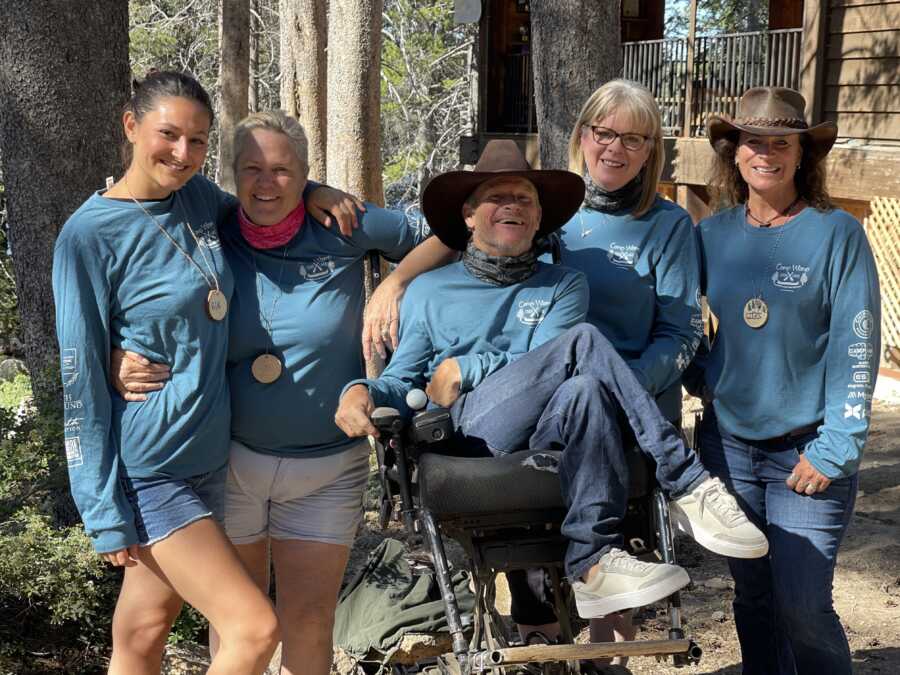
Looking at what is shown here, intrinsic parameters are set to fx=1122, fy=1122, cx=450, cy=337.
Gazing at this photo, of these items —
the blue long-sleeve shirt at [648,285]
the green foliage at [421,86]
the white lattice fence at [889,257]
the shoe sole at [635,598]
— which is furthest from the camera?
the green foliage at [421,86]

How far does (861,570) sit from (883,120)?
23.1ft

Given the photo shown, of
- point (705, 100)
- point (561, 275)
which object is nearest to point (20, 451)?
point (561, 275)

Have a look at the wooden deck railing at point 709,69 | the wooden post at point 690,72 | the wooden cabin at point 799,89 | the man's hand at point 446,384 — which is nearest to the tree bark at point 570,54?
the man's hand at point 446,384

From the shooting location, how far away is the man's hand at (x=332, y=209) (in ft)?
11.8

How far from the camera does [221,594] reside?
10.3 feet

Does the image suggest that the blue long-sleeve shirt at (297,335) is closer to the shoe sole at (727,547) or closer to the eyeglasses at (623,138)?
the eyeglasses at (623,138)

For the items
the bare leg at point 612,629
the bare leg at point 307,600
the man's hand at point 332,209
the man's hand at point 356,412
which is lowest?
the bare leg at point 612,629

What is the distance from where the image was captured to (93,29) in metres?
5.05

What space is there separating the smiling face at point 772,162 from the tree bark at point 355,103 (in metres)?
6.48

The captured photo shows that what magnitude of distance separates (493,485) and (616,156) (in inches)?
48.8

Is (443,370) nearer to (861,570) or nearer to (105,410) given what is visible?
(105,410)

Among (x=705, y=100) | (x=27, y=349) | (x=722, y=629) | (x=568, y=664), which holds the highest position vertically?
(x=705, y=100)

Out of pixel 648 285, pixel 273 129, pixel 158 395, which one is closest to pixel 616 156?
pixel 648 285

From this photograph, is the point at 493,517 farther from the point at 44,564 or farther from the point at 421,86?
the point at 421,86
